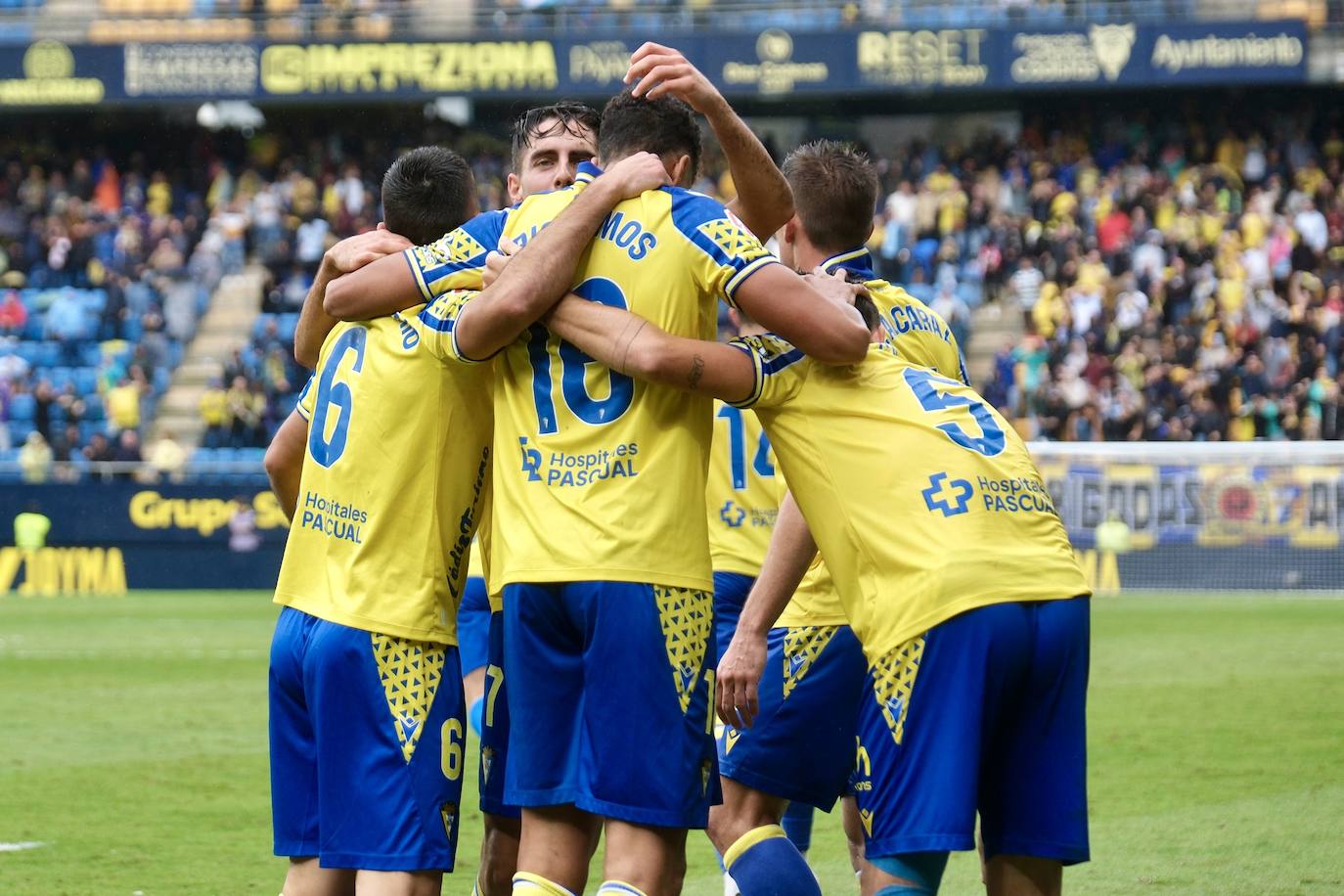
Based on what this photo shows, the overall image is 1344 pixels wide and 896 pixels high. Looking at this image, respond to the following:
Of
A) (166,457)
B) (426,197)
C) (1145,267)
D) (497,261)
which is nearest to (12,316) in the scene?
(166,457)

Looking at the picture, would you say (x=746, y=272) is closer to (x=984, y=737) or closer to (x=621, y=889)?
(x=984, y=737)

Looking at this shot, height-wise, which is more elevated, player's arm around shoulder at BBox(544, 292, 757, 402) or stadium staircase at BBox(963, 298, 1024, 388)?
player's arm around shoulder at BBox(544, 292, 757, 402)

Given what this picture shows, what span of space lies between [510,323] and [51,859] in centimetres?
400

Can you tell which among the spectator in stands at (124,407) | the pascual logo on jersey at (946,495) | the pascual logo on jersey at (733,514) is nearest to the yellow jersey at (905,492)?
the pascual logo on jersey at (946,495)

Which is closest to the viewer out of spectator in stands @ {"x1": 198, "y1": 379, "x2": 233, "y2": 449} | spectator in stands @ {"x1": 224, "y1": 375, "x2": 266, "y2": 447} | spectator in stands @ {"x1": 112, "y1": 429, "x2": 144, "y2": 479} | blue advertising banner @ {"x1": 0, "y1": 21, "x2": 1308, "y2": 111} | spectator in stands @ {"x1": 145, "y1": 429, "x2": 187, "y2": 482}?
spectator in stands @ {"x1": 145, "y1": 429, "x2": 187, "y2": 482}

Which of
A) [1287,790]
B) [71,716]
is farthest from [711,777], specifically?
[71,716]

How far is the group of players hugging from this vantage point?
3875 millimetres

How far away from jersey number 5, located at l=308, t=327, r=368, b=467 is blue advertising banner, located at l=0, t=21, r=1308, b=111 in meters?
25.2

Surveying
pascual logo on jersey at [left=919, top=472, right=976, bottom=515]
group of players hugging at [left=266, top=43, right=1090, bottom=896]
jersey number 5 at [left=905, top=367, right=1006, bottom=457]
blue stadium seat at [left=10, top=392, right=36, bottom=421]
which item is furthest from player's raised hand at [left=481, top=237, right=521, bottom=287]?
blue stadium seat at [left=10, top=392, right=36, bottom=421]

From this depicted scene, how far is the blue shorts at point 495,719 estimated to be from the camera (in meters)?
4.29

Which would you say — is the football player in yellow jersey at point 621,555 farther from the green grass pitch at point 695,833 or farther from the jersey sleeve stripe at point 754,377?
the green grass pitch at point 695,833

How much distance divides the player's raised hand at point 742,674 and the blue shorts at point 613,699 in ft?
1.01

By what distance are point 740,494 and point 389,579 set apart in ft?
6.95

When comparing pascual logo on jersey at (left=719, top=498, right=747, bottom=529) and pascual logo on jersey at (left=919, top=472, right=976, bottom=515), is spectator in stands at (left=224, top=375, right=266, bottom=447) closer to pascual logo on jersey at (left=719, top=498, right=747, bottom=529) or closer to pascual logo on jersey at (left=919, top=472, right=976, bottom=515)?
pascual logo on jersey at (left=719, top=498, right=747, bottom=529)
